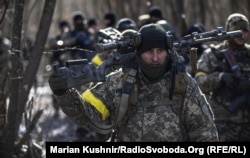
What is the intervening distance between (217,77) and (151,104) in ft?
7.15

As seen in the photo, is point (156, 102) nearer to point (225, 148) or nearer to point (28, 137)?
point (225, 148)

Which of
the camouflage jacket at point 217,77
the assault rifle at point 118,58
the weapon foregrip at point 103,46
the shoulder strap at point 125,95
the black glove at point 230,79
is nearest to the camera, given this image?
the assault rifle at point 118,58

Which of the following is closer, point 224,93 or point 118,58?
point 118,58

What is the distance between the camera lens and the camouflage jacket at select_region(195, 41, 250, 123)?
7.61 metres

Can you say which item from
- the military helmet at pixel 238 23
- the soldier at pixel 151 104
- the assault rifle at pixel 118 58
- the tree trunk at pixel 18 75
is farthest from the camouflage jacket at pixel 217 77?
the soldier at pixel 151 104

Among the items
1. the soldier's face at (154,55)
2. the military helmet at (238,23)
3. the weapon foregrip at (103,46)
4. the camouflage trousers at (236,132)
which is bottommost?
the camouflage trousers at (236,132)

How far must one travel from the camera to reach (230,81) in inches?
295

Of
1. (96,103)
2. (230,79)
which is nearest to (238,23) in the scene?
(230,79)

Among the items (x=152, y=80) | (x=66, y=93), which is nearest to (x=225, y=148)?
(x=152, y=80)

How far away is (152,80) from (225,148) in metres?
0.82

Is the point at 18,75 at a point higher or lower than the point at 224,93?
higher

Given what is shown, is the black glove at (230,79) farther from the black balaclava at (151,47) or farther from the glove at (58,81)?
the glove at (58,81)

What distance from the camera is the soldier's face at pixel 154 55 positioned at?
546cm

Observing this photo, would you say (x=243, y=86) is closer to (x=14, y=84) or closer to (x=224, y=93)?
(x=224, y=93)
